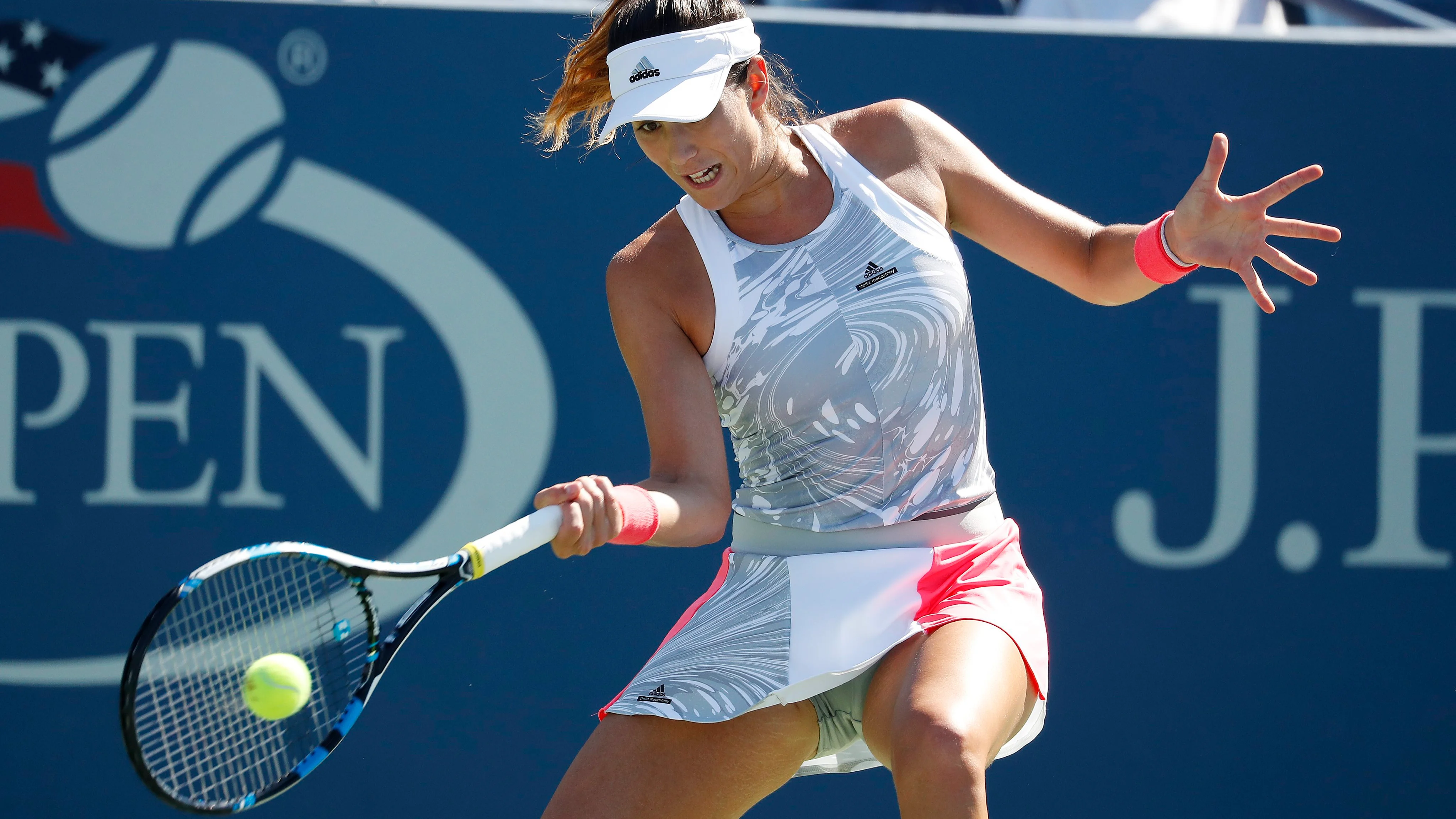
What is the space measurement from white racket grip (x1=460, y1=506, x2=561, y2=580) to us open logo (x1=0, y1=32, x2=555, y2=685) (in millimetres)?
1402

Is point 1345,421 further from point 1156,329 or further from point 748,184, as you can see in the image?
point 748,184

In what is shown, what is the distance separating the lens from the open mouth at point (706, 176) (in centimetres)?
209

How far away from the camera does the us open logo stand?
3.24 m

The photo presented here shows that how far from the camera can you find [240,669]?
9.85 feet

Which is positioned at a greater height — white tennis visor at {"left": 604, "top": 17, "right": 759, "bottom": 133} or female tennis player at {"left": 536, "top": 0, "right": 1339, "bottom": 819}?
white tennis visor at {"left": 604, "top": 17, "right": 759, "bottom": 133}

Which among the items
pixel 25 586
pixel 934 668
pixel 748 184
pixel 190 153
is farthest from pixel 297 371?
pixel 934 668

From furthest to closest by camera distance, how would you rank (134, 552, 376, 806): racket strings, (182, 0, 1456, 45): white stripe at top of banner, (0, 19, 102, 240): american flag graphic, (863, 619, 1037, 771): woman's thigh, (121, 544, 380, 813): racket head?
(182, 0, 1456, 45): white stripe at top of banner → (0, 19, 102, 240): american flag graphic → (134, 552, 376, 806): racket strings → (121, 544, 380, 813): racket head → (863, 619, 1037, 771): woman's thigh

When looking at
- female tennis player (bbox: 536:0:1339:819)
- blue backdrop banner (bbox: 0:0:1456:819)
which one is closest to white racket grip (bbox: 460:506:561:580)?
female tennis player (bbox: 536:0:1339:819)

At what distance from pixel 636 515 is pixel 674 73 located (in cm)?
62

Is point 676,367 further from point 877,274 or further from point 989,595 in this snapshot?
point 989,595

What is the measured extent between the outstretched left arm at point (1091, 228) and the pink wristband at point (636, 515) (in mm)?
719

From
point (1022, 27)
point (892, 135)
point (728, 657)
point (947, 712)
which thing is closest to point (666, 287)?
point (892, 135)

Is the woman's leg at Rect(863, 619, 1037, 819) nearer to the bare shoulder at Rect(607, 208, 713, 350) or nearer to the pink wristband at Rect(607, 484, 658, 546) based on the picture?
the pink wristband at Rect(607, 484, 658, 546)

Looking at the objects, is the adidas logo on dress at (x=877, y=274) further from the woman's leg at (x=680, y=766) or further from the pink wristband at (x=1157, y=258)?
the woman's leg at (x=680, y=766)
